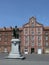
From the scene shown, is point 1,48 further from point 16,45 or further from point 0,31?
point 16,45

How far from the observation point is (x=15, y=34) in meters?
26.9

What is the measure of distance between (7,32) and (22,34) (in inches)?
251

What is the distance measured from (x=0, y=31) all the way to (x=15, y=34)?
61190mm

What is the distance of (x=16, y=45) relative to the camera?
26.0 metres

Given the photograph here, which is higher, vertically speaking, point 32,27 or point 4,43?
point 32,27

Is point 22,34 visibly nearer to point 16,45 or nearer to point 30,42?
point 30,42

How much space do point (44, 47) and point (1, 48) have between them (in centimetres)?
1744

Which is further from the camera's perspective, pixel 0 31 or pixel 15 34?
pixel 0 31

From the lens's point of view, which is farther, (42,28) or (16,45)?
(42,28)

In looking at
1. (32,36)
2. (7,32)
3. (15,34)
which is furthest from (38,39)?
(15,34)

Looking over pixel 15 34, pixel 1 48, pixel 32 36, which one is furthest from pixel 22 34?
pixel 15 34

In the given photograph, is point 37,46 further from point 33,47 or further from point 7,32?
point 7,32

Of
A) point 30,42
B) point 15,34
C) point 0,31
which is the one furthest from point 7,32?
point 15,34

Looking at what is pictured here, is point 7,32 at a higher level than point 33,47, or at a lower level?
higher
